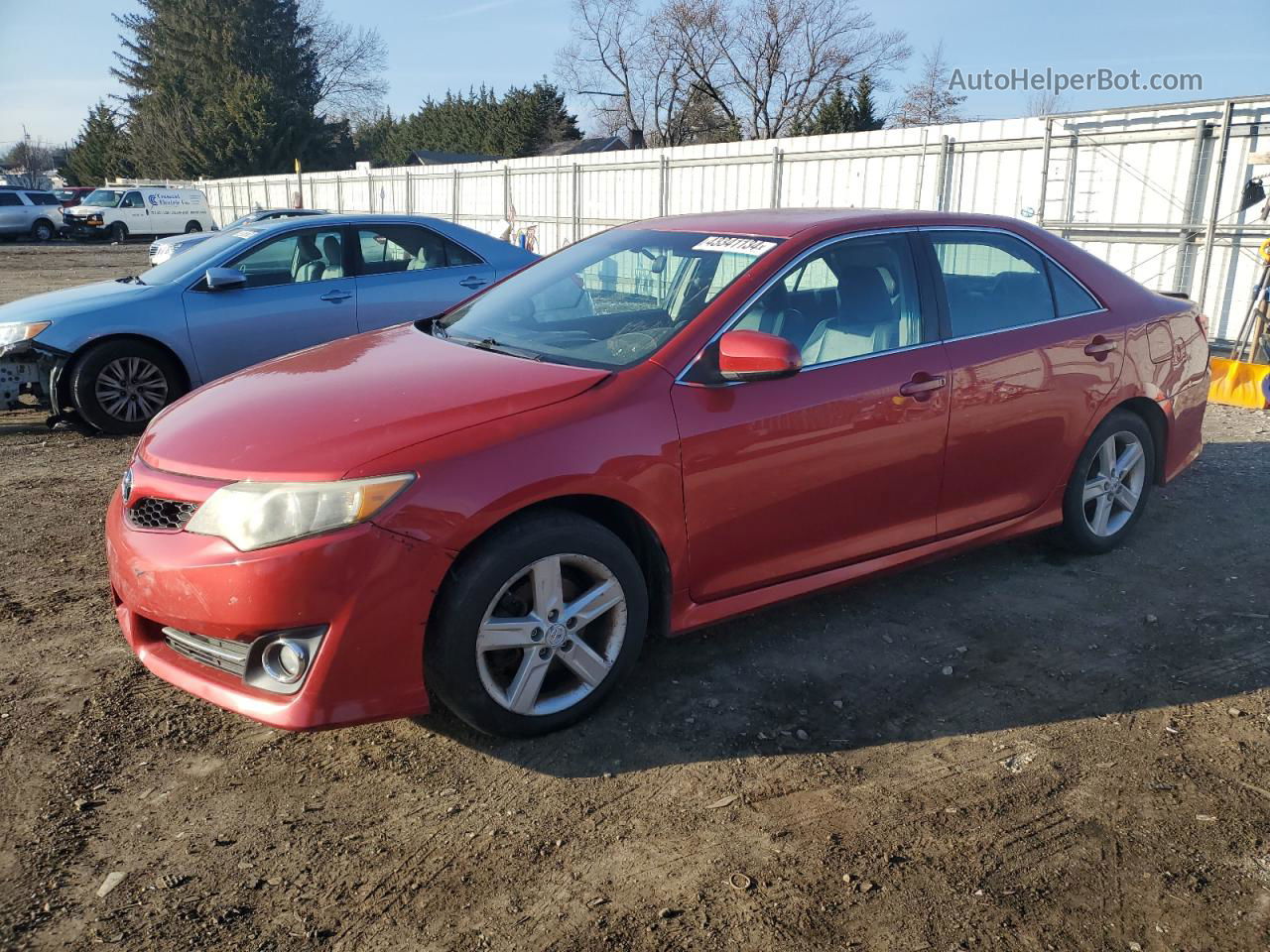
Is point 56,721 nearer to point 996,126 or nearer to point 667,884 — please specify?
point 667,884

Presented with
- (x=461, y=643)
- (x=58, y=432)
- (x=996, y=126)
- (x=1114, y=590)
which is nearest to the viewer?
(x=461, y=643)

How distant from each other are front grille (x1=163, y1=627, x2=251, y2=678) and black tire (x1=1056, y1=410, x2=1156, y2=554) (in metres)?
3.64

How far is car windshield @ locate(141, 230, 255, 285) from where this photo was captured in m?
7.64

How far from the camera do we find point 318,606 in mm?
2752

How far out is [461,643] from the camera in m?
2.92

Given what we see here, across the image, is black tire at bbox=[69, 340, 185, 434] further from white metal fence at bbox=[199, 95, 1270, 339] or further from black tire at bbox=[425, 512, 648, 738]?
white metal fence at bbox=[199, 95, 1270, 339]

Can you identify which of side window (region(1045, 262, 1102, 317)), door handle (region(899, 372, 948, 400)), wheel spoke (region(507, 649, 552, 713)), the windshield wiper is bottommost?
wheel spoke (region(507, 649, 552, 713))

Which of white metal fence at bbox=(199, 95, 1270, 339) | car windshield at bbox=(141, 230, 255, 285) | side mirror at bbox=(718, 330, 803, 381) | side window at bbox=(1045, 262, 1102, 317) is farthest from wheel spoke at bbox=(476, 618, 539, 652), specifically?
white metal fence at bbox=(199, 95, 1270, 339)

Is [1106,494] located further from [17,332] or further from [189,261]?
[17,332]

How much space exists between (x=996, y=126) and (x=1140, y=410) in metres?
8.42

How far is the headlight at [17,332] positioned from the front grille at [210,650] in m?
4.95

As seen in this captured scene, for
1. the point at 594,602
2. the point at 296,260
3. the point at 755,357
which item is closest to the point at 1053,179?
the point at 296,260

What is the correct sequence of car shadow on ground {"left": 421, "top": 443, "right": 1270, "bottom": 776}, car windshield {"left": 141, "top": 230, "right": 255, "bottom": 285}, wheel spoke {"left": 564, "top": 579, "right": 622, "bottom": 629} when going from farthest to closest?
car windshield {"left": 141, "top": 230, "right": 255, "bottom": 285} → car shadow on ground {"left": 421, "top": 443, "right": 1270, "bottom": 776} → wheel spoke {"left": 564, "top": 579, "right": 622, "bottom": 629}

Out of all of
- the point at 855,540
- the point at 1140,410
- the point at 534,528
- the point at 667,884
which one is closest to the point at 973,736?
the point at 855,540
